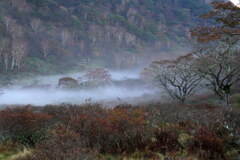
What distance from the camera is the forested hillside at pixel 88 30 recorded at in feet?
243

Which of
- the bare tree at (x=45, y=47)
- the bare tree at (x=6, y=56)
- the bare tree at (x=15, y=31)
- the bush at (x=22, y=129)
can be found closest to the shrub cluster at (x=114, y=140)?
the bush at (x=22, y=129)

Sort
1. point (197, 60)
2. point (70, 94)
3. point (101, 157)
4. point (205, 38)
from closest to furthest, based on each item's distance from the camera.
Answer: point (101, 157)
point (205, 38)
point (197, 60)
point (70, 94)

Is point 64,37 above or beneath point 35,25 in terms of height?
beneath

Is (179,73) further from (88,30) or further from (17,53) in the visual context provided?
(88,30)

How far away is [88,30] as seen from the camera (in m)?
111

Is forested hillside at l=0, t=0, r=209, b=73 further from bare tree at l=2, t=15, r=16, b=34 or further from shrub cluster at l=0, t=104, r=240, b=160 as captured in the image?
shrub cluster at l=0, t=104, r=240, b=160

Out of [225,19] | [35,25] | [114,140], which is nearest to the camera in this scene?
[114,140]

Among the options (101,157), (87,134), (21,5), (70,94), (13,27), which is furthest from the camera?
(21,5)

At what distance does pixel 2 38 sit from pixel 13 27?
9.03 meters

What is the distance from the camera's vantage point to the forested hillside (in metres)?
74.1

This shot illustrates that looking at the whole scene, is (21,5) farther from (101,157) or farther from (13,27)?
(101,157)

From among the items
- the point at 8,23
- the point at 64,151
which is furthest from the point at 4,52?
the point at 64,151

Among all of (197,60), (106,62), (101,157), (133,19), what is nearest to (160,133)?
(101,157)

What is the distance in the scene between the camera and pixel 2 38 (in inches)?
2719
